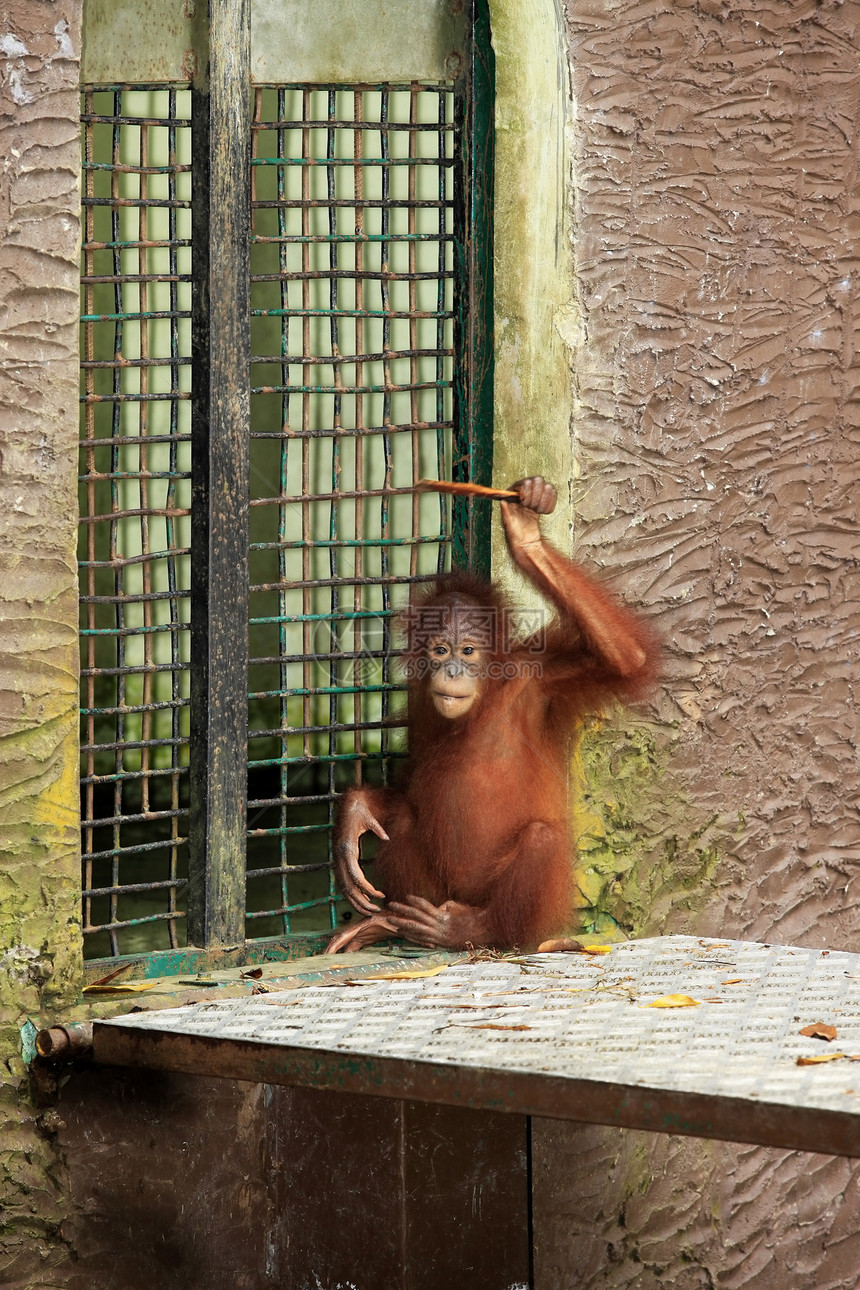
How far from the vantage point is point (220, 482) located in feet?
9.48

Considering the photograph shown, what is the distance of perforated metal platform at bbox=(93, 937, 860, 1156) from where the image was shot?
76.0 inches

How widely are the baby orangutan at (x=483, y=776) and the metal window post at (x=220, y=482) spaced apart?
234 mm

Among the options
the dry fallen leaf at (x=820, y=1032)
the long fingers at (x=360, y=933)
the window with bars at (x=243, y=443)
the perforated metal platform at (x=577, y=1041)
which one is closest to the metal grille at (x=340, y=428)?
the window with bars at (x=243, y=443)

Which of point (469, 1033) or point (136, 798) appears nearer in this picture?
point (469, 1033)

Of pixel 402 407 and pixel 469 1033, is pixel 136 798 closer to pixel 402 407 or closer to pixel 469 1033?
pixel 402 407

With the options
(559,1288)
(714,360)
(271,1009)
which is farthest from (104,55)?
(559,1288)

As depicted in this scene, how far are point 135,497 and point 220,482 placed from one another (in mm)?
2482

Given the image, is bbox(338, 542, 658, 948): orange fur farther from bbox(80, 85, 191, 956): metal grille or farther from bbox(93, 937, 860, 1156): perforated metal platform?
bbox(80, 85, 191, 956): metal grille

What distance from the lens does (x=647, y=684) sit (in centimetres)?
288

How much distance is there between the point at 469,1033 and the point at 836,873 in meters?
1.49

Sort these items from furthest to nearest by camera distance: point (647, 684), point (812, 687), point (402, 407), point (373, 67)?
point (402, 407), point (812, 687), point (373, 67), point (647, 684)

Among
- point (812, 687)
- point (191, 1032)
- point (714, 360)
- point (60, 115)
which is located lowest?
point (191, 1032)

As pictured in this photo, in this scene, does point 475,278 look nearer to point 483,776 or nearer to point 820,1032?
point 483,776

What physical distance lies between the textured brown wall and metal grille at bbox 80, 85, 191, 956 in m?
0.84
